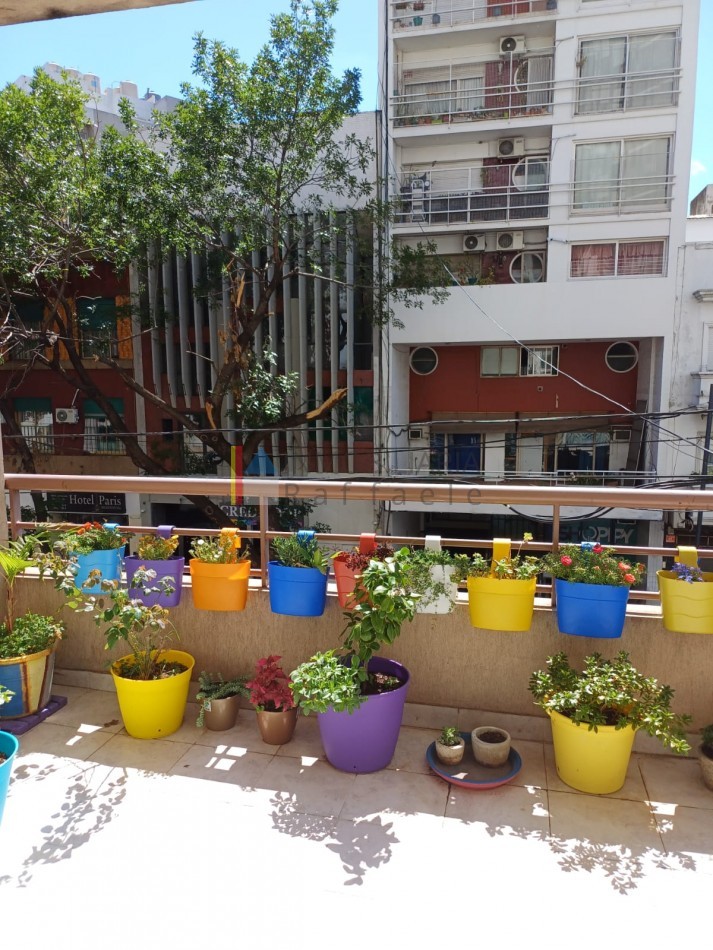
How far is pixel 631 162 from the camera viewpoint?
13.2 m

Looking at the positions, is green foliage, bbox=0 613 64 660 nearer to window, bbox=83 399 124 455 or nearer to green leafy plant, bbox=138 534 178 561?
green leafy plant, bbox=138 534 178 561

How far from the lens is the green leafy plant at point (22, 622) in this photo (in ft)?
9.48

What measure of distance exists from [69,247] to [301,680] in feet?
30.6

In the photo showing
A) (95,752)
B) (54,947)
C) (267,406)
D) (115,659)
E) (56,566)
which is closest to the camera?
(54,947)

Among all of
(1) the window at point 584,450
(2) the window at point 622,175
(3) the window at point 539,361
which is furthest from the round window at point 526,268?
(1) the window at point 584,450

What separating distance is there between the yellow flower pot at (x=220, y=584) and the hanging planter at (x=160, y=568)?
13cm

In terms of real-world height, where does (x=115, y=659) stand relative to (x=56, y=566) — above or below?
below

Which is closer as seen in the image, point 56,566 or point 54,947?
point 54,947

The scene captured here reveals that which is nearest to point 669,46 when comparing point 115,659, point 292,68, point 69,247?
point 292,68

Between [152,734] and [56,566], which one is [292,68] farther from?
[152,734]

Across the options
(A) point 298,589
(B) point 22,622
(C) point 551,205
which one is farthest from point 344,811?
(C) point 551,205

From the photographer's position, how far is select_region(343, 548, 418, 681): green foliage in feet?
7.82

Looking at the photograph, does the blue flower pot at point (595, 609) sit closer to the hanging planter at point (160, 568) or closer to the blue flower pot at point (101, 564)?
the hanging planter at point (160, 568)

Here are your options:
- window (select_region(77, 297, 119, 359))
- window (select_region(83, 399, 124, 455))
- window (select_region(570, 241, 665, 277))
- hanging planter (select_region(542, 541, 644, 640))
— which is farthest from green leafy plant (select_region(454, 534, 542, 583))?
window (select_region(83, 399, 124, 455))
